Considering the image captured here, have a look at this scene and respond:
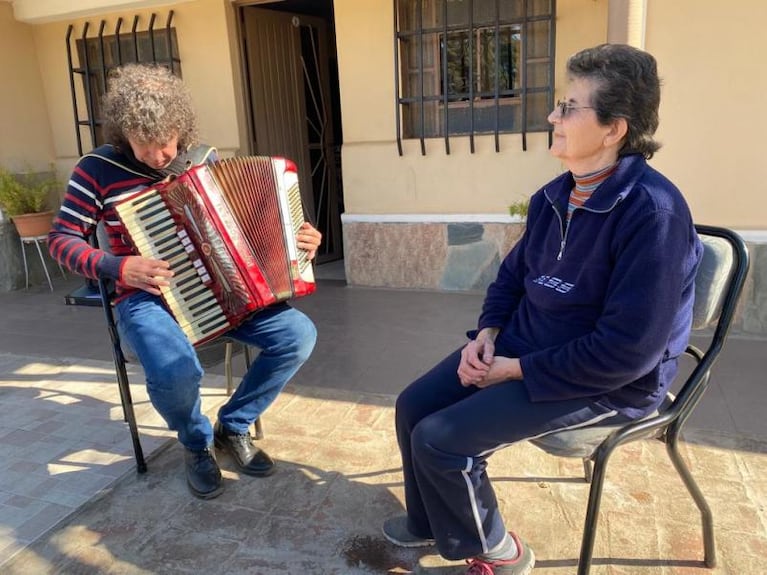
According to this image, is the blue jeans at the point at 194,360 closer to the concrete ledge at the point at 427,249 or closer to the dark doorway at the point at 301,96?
the concrete ledge at the point at 427,249

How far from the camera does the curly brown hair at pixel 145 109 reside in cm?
231

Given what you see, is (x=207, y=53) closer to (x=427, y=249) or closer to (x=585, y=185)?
(x=427, y=249)

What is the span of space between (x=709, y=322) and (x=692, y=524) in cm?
76

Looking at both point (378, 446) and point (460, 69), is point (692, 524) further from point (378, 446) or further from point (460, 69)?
point (460, 69)

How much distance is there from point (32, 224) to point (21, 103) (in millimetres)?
1236

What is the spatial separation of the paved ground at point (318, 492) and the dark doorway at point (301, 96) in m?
3.05

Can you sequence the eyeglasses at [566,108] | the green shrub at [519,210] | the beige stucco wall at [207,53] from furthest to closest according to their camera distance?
1. the beige stucco wall at [207,53]
2. the green shrub at [519,210]
3. the eyeglasses at [566,108]

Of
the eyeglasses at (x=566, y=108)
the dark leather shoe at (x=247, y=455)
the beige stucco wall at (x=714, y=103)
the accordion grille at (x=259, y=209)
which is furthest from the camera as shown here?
the beige stucco wall at (x=714, y=103)

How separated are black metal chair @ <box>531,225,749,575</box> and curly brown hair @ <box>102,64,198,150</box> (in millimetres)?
1779

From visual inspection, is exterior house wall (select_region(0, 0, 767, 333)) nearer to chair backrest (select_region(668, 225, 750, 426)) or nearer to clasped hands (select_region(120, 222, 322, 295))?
chair backrest (select_region(668, 225, 750, 426))

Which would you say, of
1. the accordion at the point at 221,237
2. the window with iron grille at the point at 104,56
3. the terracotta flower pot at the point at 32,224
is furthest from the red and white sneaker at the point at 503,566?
the terracotta flower pot at the point at 32,224

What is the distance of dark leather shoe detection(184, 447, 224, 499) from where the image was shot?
91.9 inches

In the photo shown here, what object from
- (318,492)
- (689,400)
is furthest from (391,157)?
(689,400)

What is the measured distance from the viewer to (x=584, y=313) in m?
1.67
